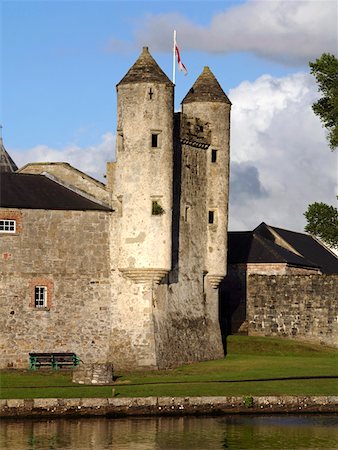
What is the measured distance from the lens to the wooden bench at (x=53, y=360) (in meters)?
57.9

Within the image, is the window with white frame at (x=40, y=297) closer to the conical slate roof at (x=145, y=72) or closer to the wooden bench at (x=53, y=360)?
the wooden bench at (x=53, y=360)

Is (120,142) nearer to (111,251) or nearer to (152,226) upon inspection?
(152,226)

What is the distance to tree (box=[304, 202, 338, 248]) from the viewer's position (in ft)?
236

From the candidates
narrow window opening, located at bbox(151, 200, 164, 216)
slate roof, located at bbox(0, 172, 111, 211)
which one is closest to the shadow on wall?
narrow window opening, located at bbox(151, 200, 164, 216)

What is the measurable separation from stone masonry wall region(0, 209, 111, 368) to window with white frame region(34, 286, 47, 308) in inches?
7.2

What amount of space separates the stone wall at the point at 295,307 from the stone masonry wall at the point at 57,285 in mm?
14723

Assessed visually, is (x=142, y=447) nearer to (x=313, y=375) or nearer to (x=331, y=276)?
(x=313, y=375)

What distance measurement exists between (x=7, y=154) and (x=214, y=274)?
787 inches

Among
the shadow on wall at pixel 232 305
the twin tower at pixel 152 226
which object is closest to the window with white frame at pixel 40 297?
the twin tower at pixel 152 226

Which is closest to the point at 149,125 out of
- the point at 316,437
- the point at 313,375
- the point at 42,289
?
the point at 42,289

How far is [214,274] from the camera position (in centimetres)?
6544

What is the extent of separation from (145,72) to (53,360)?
13560mm

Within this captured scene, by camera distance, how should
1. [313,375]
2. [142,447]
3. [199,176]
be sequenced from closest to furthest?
[142,447], [313,375], [199,176]

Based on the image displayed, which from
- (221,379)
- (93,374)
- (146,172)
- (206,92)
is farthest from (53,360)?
(206,92)
